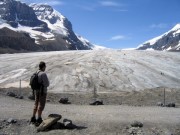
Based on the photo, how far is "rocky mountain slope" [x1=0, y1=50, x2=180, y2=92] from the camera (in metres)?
33.2

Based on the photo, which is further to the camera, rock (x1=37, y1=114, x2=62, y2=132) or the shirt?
the shirt

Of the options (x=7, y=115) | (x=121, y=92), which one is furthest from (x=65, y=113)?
(x=121, y=92)

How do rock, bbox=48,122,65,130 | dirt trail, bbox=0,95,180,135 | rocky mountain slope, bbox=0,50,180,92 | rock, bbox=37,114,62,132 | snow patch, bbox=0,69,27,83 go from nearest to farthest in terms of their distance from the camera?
rock, bbox=37,114,62,132
rock, bbox=48,122,65,130
dirt trail, bbox=0,95,180,135
rocky mountain slope, bbox=0,50,180,92
snow patch, bbox=0,69,27,83

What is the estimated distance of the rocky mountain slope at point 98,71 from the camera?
33.2 m

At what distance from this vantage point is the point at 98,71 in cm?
3656

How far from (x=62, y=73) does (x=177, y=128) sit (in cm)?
2178

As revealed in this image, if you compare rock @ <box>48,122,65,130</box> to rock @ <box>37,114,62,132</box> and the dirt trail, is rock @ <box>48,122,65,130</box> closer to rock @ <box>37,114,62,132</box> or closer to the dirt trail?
rock @ <box>37,114,62,132</box>

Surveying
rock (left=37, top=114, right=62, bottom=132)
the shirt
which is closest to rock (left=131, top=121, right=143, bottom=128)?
rock (left=37, top=114, right=62, bottom=132)

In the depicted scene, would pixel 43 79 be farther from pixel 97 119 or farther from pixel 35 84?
pixel 97 119

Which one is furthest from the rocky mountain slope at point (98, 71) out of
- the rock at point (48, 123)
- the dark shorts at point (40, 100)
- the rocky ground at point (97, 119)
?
the rock at point (48, 123)

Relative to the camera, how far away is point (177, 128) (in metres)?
14.1

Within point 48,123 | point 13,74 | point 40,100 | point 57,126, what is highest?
point 13,74

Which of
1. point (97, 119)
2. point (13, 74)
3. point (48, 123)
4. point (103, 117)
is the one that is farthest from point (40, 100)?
point (13, 74)

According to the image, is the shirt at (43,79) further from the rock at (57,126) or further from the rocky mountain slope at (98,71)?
the rocky mountain slope at (98,71)
